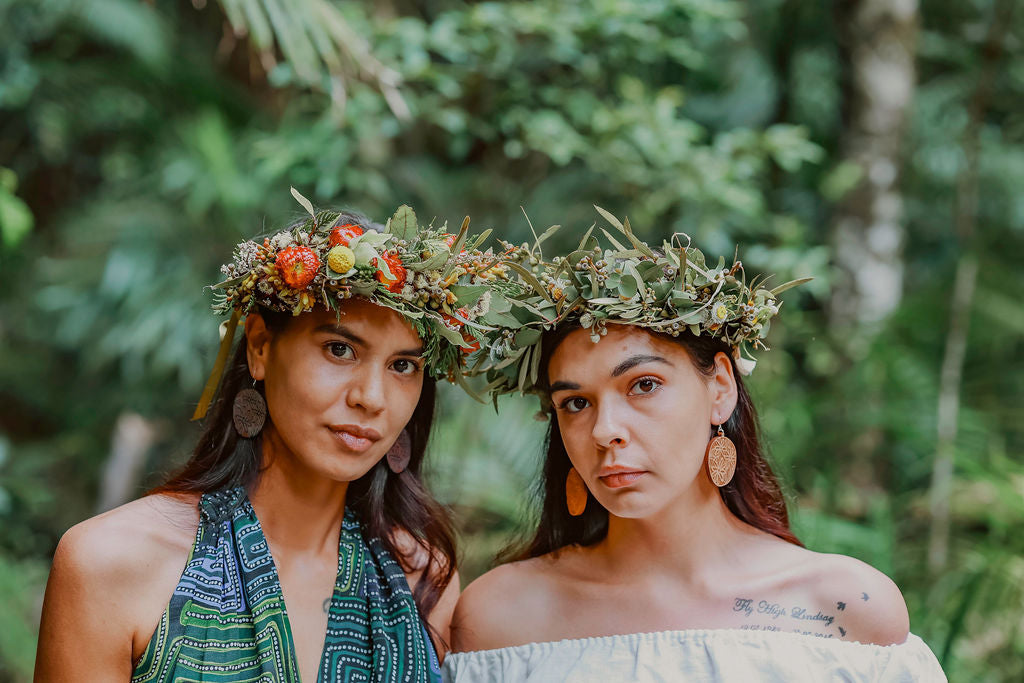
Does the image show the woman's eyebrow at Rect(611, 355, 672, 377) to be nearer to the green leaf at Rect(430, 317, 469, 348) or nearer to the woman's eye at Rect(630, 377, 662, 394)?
the woman's eye at Rect(630, 377, 662, 394)

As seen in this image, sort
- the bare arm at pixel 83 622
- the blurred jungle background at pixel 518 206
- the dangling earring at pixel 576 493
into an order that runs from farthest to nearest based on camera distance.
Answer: the blurred jungle background at pixel 518 206
the dangling earring at pixel 576 493
the bare arm at pixel 83 622

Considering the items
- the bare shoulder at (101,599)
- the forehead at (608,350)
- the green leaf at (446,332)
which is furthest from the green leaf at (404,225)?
the bare shoulder at (101,599)

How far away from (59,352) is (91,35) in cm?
202

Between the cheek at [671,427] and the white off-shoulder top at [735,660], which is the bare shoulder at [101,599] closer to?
the white off-shoulder top at [735,660]

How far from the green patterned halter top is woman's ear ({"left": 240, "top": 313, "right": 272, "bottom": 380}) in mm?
310

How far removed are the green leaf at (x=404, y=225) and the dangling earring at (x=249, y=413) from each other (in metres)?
0.55

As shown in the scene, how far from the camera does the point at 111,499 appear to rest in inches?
241

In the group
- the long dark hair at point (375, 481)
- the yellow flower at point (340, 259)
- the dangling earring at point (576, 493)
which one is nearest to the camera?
the yellow flower at point (340, 259)

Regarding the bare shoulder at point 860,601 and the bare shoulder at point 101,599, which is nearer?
the bare shoulder at point 101,599

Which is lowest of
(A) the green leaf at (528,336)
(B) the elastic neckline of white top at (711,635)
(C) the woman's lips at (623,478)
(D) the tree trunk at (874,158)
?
(B) the elastic neckline of white top at (711,635)

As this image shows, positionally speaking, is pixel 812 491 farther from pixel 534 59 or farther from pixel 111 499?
pixel 111 499

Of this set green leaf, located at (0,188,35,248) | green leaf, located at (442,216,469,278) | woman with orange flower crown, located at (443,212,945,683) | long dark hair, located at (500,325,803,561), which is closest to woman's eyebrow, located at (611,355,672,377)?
woman with orange flower crown, located at (443,212,945,683)

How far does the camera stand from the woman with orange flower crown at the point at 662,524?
2500 millimetres

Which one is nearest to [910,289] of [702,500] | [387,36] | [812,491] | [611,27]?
[812,491]
